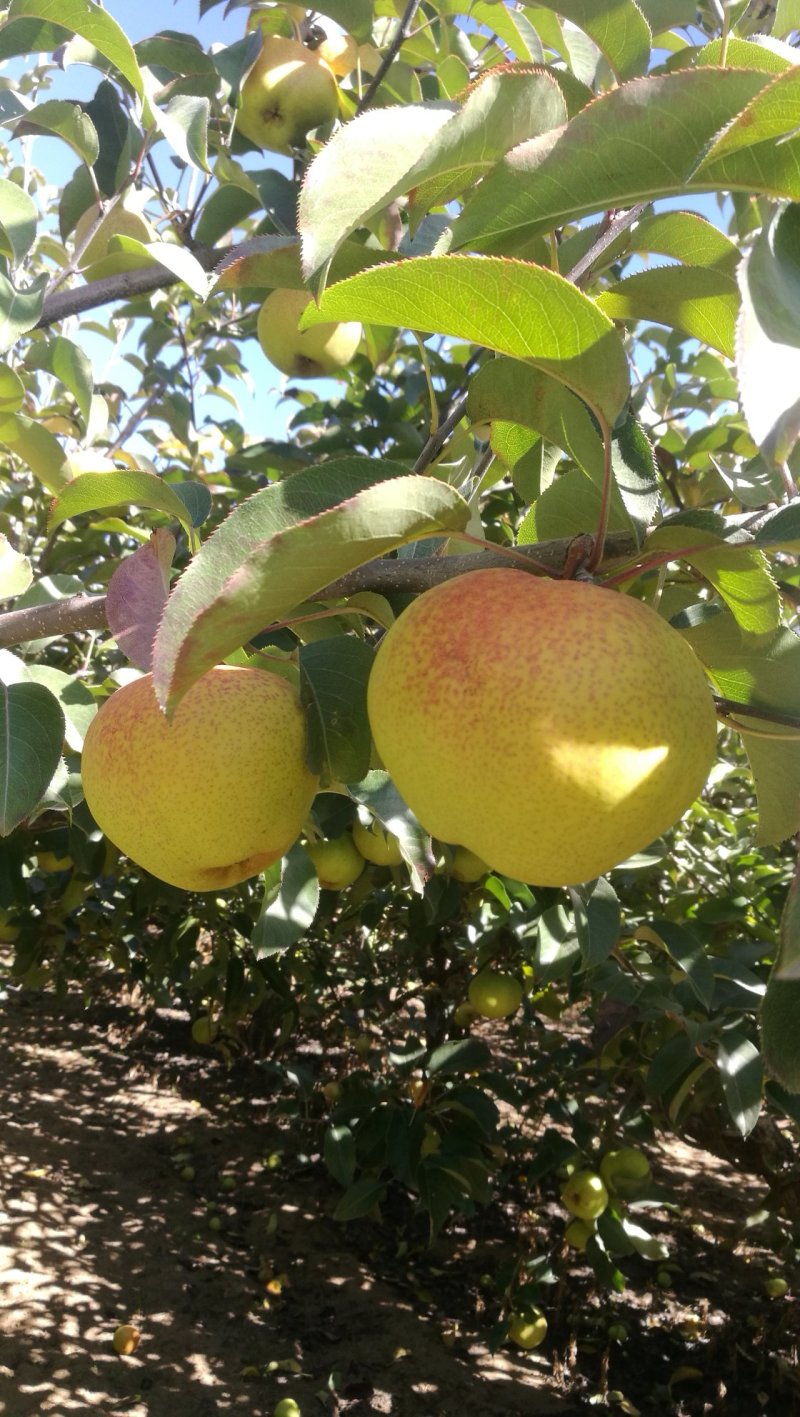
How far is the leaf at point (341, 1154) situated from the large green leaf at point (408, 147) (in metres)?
3.20

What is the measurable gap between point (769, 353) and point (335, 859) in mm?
1734

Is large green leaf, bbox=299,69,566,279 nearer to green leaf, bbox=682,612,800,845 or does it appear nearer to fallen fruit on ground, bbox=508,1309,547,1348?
green leaf, bbox=682,612,800,845

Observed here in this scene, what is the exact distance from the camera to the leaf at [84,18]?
124 cm

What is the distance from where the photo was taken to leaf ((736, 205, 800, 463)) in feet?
1.68

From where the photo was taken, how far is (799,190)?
1.95 feet

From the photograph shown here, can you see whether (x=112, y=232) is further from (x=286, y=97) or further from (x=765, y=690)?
(x=765, y=690)

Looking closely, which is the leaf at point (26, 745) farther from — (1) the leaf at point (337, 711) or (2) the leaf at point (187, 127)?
(2) the leaf at point (187, 127)

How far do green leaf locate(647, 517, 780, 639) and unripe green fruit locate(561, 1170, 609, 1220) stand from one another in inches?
111

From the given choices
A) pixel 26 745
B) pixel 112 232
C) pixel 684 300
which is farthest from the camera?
pixel 112 232

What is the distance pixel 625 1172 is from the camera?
10.3ft

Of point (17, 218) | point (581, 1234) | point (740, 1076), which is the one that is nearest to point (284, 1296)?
point (581, 1234)

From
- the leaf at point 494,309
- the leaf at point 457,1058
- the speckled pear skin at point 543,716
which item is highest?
the leaf at point 494,309

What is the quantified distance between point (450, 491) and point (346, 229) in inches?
7.4

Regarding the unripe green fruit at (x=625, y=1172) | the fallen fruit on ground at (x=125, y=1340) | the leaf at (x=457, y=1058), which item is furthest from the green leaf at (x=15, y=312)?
the fallen fruit on ground at (x=125, y=1340)
